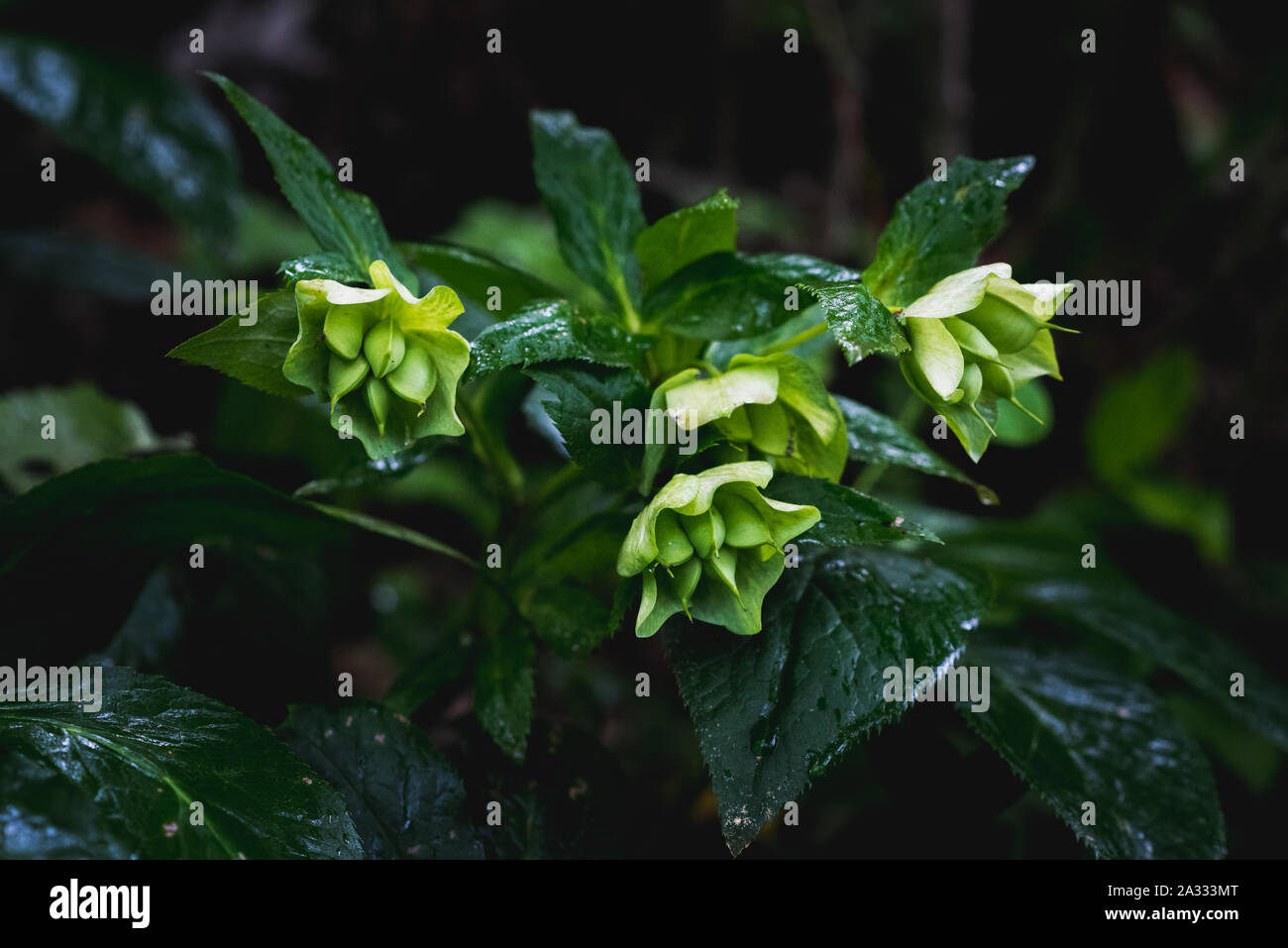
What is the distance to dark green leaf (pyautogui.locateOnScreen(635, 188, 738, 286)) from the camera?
2.70ft

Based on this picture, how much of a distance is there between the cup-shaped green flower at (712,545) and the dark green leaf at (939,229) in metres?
0.26

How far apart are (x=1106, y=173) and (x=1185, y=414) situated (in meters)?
0.80

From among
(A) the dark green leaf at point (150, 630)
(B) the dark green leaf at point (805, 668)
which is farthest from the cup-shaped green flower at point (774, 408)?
(A) the dark green leaf at point (150, 630)

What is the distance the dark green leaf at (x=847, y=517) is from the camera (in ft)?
2.35

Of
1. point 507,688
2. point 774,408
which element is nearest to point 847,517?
point 774,408

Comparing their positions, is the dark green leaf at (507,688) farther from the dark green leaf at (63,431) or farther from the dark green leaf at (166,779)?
the dark green leaf at (63,431)

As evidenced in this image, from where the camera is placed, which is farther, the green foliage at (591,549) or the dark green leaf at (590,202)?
the dark green leaf at (590,202)

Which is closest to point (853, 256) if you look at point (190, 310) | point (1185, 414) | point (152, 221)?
point (1185, 414)

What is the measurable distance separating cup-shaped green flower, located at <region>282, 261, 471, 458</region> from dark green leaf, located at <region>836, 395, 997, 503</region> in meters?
0.44

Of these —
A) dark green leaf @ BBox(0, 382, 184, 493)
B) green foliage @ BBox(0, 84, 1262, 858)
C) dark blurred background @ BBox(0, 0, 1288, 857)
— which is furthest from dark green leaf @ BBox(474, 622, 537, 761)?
dark green leaf @ BBox(0, 382, 184, 493)

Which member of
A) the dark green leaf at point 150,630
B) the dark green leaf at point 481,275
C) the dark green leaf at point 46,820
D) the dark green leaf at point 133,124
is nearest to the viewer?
the dark green leaf at point 46,820

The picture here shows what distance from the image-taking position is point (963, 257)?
806mm

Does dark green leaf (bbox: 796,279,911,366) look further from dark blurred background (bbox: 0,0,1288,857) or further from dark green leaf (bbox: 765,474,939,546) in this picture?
dark blurred background (bbox: 0,0,1288,857)
